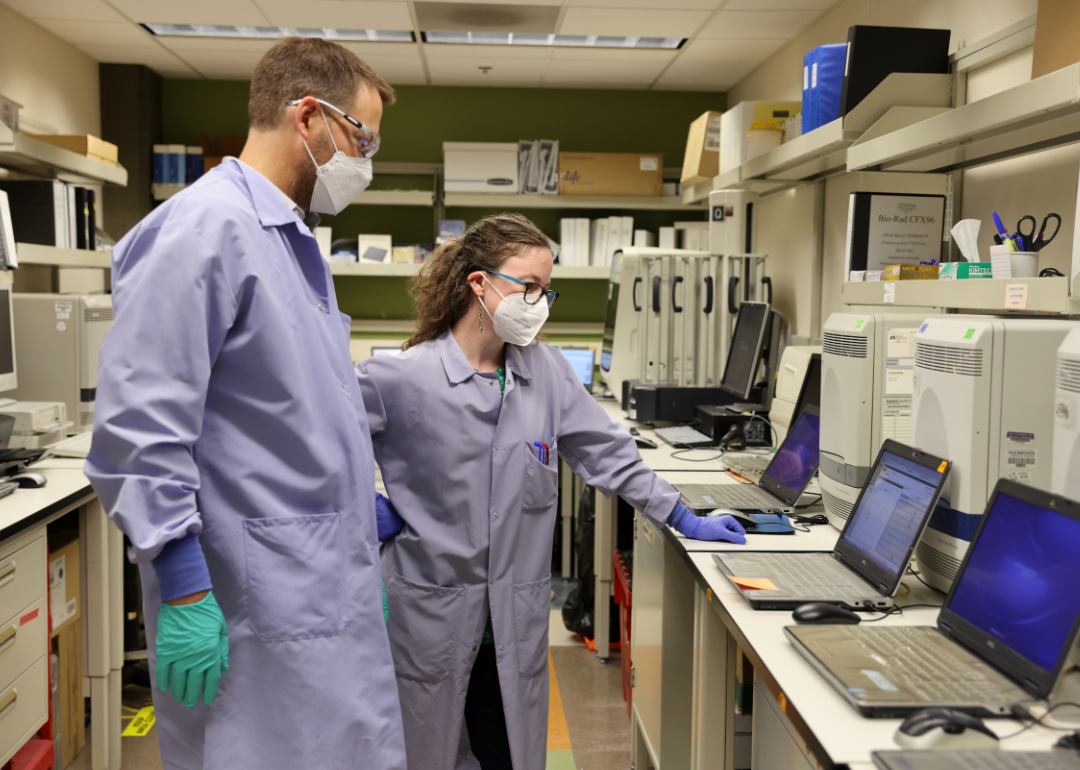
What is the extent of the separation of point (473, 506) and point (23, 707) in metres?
1.43

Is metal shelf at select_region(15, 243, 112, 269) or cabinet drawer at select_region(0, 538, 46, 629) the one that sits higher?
metal shelf at select_region(15, 243, 112, 269)

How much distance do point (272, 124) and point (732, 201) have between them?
9.15 feet

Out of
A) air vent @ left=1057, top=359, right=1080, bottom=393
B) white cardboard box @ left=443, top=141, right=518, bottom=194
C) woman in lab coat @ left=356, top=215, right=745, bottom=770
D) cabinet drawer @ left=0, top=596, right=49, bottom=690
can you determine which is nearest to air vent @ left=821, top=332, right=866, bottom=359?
air vent @ left=1057, top=359, right=1080, bottom=393

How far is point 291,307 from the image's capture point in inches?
50.1

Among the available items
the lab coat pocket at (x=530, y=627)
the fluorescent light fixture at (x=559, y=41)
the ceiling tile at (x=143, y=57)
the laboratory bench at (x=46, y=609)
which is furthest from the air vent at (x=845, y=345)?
the ceiling tile at (x=143, y=57)

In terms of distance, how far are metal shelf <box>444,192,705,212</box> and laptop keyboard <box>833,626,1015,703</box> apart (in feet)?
12.7

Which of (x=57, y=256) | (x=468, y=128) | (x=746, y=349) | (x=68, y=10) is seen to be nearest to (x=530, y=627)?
(x=746, y=349)

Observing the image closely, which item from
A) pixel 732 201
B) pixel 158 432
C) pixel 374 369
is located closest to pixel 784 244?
pixel 732 201

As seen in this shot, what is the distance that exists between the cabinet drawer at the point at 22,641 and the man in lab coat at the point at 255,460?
1079 mm

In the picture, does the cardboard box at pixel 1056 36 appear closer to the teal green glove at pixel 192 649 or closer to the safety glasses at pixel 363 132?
the safety glasses at pixel 363 132

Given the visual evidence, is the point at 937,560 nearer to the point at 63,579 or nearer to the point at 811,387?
the point at 811,387

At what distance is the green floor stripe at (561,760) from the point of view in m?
2.54

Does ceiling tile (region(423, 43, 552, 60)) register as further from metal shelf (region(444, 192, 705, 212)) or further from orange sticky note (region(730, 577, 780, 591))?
orange sticky note (region(730, 577, 780, 591))

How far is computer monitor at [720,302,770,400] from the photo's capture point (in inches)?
124
